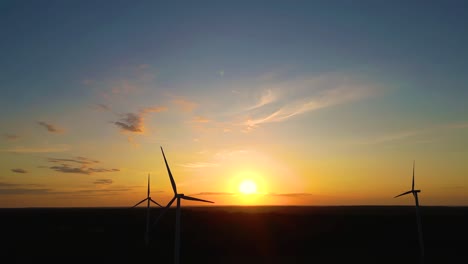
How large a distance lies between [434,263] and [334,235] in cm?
3587

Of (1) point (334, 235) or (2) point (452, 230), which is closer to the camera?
(1) point (334, 235)

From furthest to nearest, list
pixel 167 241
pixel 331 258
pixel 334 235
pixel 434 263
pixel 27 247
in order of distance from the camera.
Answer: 1. pixel 334 235
2. pixel 167 241
3. pixel 27 247
4. pixel 331 258
5. pixel 434 263

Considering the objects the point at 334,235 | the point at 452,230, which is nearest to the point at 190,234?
the point at 334,235

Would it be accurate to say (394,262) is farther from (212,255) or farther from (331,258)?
(212,255)

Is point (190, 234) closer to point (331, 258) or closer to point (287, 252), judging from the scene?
point (287, 252)

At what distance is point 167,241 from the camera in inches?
2862

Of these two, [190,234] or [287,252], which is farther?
[190,234]

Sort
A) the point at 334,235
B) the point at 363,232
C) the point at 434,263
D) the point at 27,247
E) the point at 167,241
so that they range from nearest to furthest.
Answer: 1. the point at 434,263
2. the point at 27,247
3. the point at 167,241
4. the point at 334,235
5. the point at 363,232

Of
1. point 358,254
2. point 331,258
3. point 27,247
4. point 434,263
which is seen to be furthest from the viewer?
point 27,247

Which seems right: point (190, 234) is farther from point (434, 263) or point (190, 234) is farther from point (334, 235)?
point (434, 263)

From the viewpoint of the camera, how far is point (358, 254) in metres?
56.9

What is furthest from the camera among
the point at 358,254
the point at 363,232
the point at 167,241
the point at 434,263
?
the point at 363,232

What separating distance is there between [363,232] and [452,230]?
23195 mm

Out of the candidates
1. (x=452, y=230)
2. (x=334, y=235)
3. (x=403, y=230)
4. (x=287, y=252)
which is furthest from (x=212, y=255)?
(x=452, y=230)
